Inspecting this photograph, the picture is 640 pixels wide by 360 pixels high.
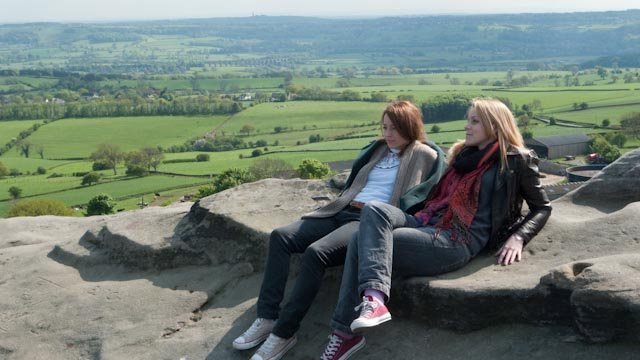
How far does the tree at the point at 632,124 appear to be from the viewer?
76.5 metres

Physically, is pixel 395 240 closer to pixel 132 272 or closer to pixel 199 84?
pixel 132 272

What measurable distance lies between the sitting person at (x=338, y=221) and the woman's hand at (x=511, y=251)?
1.17 metres

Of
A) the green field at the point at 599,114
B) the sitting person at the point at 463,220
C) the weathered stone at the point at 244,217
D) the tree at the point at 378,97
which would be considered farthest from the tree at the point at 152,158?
the sitting person at the point at 463,220

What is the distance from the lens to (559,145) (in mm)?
72375

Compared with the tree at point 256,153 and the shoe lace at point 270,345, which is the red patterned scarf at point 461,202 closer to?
the shoe lace at point 270,345

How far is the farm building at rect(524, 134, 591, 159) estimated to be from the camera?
2832 inches

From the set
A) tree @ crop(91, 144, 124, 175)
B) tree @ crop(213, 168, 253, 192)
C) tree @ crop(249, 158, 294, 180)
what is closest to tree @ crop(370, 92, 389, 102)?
tree @ crop(91, 144, 124, 175)

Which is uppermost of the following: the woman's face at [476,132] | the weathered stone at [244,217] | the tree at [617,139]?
the woman's face at [476,132]

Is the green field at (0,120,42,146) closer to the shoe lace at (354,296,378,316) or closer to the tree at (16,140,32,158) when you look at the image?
the tree at (16,140,32,158)

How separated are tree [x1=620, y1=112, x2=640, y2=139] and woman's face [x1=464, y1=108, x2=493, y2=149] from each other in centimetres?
7308

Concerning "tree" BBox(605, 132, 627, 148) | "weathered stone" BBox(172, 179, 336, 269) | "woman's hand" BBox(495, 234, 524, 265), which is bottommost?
"tree" BBox(605, 132, 627, 148)

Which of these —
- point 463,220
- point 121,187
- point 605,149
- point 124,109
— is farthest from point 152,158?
point 463,220

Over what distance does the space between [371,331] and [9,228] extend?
994 cm

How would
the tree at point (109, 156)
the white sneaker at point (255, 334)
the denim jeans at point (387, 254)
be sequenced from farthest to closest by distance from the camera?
the tree at point (109, 156) → the white sneaker at point (255, 334) → the denim jeans at point (387, 254)
